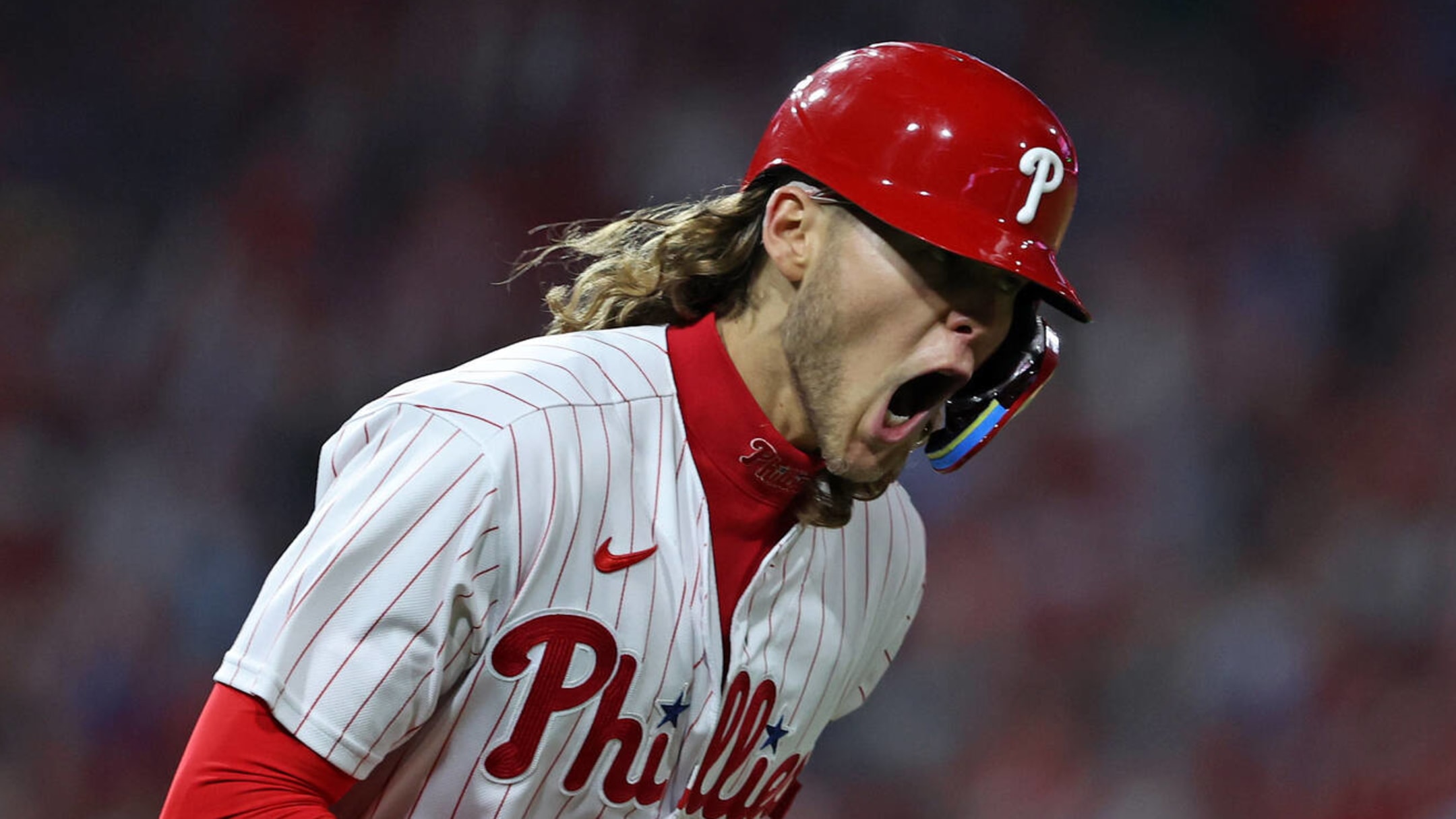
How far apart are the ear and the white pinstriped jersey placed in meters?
0.17

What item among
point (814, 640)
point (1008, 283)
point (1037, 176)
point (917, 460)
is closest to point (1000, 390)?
point (1008, 283)

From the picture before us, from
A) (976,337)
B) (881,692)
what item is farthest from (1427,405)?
(976,337)

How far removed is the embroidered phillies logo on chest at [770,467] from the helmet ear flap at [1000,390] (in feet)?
0.52

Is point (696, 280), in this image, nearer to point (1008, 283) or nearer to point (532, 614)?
point (1008, 283)

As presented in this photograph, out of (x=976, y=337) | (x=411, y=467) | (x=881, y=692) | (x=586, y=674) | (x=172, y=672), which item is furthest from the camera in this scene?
(x=881, y=692)

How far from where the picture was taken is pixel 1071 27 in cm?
354

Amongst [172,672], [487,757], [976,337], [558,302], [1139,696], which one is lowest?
[172,672]

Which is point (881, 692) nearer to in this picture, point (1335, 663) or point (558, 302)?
point (1335, 663)

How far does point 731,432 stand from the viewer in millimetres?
1572

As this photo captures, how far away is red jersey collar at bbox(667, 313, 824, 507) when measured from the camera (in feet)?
5.16

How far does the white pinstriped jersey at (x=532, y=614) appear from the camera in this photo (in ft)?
4.12

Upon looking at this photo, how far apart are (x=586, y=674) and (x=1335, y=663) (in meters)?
2.54

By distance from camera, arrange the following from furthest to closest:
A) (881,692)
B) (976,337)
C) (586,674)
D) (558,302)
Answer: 1. (881,692)
2. (558,302)
3. (976,337)
4. (586,674)

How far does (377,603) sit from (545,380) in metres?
0.30
